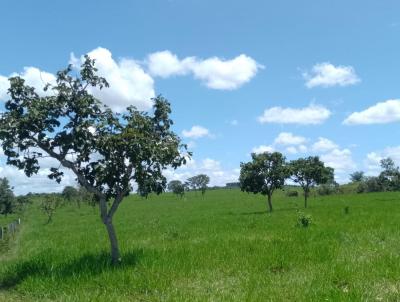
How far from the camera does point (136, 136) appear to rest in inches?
551

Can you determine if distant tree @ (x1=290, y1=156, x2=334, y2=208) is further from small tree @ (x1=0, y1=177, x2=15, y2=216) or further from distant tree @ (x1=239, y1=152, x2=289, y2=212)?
small tree @ (x1=0, y1=177, x2=15, y2=216)

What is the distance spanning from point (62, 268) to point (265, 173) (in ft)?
102

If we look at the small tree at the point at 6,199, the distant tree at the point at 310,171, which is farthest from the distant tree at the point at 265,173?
the small tree at the point at 6,199

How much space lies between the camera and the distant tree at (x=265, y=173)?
43.2 m

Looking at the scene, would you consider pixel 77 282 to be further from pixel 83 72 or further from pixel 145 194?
pixel 83 72

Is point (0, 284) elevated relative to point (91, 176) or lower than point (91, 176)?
lower

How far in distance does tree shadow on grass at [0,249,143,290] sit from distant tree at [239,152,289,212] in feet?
93.0

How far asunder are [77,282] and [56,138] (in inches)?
192

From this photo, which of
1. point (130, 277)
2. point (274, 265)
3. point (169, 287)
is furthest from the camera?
point (274, 265)

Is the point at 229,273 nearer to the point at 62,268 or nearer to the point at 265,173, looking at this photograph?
the point at 62,268

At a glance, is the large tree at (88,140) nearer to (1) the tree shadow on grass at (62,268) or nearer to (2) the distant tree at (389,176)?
(1) the tree shadow on grass at (62,268)

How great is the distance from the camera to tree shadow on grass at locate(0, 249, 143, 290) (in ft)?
44.8

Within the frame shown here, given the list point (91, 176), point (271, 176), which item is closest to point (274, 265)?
point (91, 176)

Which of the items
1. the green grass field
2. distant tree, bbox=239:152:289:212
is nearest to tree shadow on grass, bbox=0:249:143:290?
the green grass field
